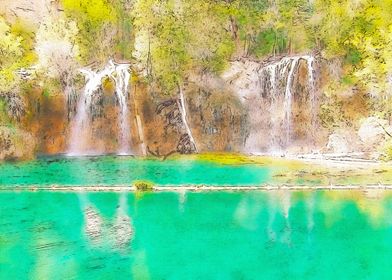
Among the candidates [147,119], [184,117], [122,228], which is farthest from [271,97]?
[122,228]

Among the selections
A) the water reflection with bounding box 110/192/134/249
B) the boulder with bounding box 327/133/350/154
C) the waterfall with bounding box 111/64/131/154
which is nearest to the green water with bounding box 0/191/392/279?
the water reflection with bounding box 110/192/134/249

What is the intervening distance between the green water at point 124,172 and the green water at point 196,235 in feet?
8.55

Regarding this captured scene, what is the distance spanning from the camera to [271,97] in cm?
3928

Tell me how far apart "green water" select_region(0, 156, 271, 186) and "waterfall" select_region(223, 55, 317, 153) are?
563 cm

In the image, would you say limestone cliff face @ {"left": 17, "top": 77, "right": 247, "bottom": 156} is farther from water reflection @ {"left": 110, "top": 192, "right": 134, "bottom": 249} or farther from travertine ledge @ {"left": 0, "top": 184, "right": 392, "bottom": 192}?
water reflection @ {"left": 110, "top": 192, "right": 134, "bottom": 249}

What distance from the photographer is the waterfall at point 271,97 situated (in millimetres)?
38531

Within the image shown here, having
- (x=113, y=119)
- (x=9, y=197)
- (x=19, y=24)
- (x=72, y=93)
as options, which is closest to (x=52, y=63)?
(x=72, y=93)

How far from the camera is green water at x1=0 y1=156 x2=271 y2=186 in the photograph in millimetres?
29062

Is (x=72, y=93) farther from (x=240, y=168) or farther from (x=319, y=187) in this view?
(x=319, y=187)

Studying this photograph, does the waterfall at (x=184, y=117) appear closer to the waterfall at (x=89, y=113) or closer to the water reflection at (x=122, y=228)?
the waterfall at (x=89, y=113)

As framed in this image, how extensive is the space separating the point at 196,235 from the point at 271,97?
Answer: 797 inches

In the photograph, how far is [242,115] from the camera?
39.3m

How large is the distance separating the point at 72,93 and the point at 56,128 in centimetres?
253

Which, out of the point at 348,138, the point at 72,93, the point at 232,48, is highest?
the point at 232,48
